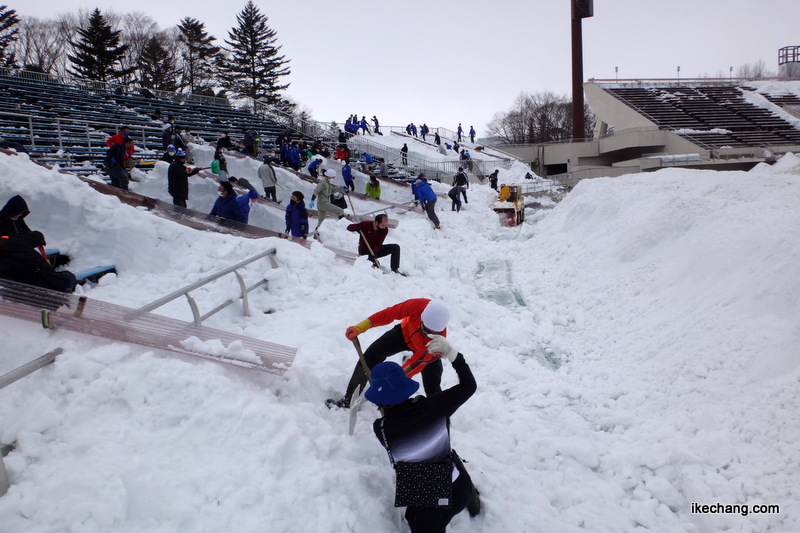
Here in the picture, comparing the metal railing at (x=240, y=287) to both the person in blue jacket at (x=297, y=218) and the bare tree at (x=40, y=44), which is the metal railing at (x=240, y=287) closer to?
the person in blue jacket at (x=297, y=218)

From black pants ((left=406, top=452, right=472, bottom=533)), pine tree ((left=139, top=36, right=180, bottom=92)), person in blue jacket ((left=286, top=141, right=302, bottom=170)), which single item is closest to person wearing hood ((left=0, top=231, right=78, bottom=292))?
black pants ((left=406, top=452, right=472, bottom=533))

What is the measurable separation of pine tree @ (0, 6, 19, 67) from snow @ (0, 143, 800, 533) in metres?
41.8

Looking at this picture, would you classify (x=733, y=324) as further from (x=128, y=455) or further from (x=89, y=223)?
(x=89, y=223)

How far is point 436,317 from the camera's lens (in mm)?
3555

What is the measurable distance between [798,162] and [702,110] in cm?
3345

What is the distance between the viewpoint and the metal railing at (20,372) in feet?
8.07

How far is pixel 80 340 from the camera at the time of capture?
367 centimetres

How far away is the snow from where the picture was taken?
282cm

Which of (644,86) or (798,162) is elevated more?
(644,86)

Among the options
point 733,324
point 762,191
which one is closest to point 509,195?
A: point 762,191

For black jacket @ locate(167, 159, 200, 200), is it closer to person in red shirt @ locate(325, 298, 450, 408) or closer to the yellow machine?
person in red shirt @ locate(325, 298, 450, 408)

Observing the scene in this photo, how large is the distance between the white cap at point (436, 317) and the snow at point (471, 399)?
3.48 feet

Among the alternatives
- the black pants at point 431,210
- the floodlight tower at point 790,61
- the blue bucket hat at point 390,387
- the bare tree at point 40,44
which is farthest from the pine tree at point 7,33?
the floodlight tower at point 790,61

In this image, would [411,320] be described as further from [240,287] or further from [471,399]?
[240,287]
